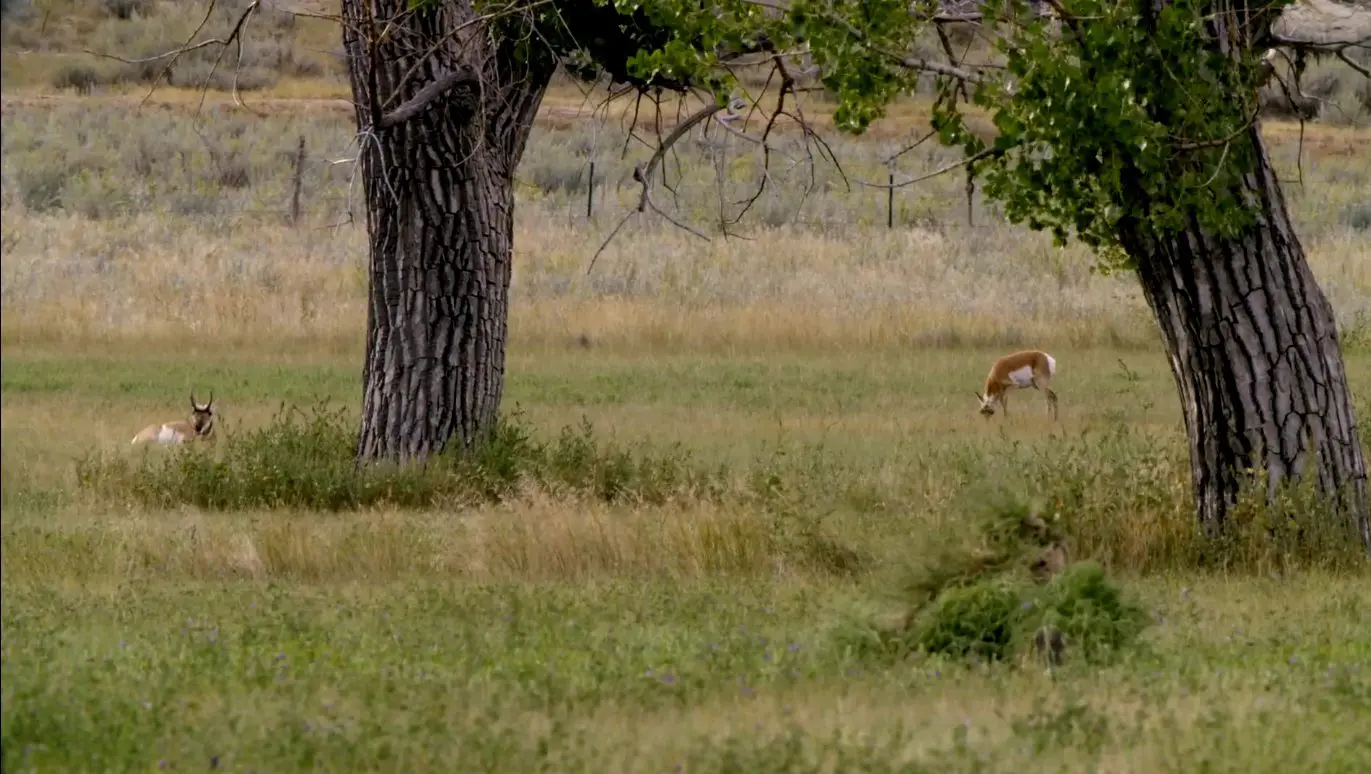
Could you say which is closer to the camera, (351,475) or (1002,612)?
(1002,612)

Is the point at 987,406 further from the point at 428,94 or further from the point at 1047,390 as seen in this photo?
the point at 428,94

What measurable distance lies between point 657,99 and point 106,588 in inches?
235

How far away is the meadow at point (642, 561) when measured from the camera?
6.89 m

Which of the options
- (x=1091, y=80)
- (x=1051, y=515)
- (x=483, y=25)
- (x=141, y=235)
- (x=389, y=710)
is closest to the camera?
(x=389, y=710)

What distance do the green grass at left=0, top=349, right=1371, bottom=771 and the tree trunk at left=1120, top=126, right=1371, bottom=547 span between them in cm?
57

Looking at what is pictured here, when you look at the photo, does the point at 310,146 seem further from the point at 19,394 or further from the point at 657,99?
the point at 657,99

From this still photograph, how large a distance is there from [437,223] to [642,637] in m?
5.88

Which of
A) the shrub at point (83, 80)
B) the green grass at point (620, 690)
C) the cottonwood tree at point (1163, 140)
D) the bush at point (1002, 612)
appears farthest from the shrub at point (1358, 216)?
the bush at point (1002, 612)

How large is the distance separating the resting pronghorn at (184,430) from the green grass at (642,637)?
991 mm

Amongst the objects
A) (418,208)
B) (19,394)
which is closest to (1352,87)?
(19,394)

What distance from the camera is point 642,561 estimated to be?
453 inches

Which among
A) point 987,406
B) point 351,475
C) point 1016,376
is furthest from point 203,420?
point 1016,376

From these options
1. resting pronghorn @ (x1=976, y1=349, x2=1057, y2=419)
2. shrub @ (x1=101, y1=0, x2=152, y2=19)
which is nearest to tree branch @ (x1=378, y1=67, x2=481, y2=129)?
resting pronghorn @ (x1=976, y1=349, x2=1057, y2=419)

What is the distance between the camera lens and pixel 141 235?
38.2 metres
